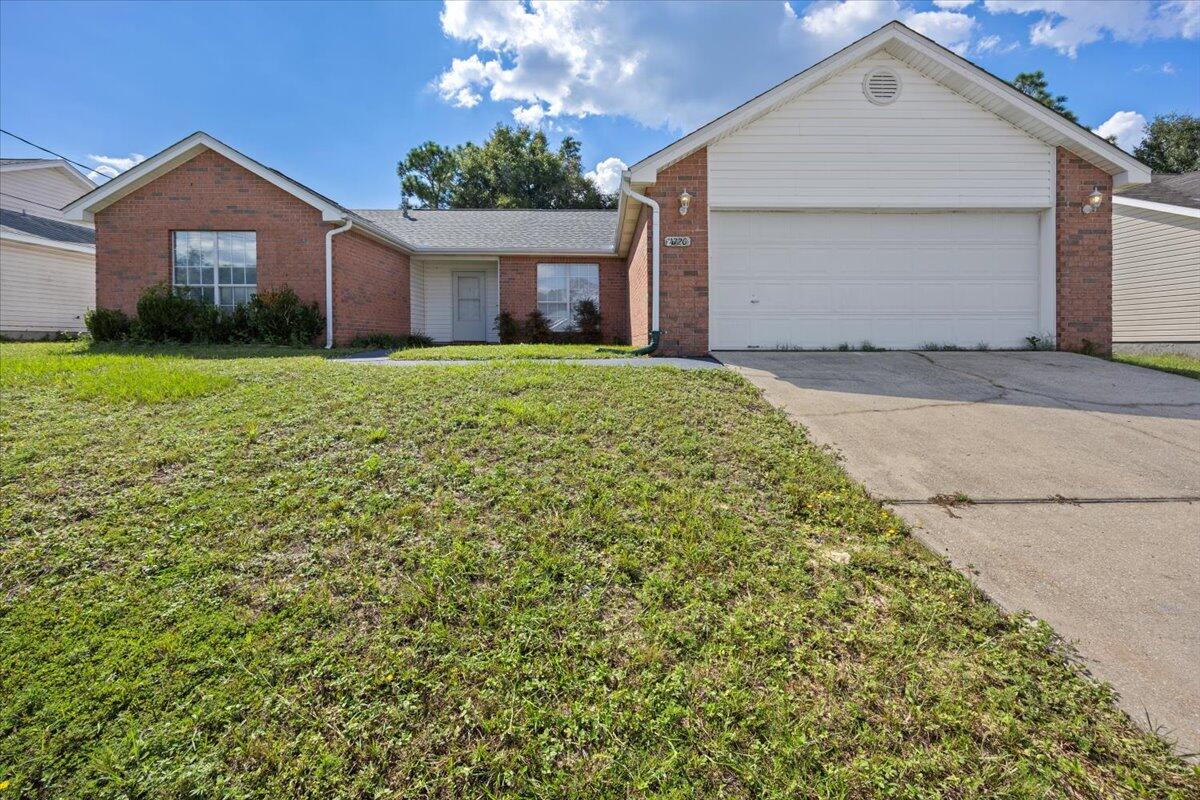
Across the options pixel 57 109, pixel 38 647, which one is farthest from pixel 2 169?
pixel 38 647

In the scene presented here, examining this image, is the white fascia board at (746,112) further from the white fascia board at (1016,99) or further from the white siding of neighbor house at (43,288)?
the white siding of neighbor house at (43,288)

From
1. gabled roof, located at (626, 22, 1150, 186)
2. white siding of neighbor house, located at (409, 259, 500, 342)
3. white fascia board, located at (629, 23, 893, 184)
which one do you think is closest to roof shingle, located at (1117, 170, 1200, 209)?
gabled roof, located at (626, 22, 1150, 186)

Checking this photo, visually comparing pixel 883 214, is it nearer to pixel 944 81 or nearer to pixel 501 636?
pixel 944 81

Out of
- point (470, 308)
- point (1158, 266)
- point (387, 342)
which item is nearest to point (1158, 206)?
point (1158, 266)

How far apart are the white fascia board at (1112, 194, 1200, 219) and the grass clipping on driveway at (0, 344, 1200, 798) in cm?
1366

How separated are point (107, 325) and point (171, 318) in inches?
51.9

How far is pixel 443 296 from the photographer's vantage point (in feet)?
51.8

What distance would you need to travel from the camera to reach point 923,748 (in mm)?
1742

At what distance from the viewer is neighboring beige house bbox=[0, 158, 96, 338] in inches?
604

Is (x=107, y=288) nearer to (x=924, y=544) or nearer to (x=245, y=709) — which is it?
(x=245, y=709)

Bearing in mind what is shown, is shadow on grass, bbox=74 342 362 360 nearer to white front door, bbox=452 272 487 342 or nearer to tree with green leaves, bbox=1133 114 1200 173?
white front door, bbox=452 272 487 342

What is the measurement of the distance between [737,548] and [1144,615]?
164 cm

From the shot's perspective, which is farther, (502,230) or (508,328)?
(502,230)

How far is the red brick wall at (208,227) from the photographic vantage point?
11352 mm
